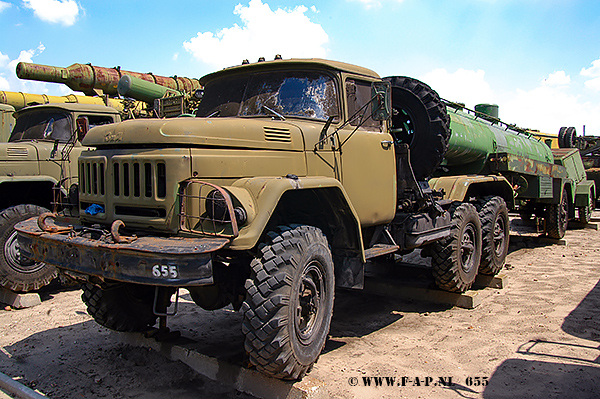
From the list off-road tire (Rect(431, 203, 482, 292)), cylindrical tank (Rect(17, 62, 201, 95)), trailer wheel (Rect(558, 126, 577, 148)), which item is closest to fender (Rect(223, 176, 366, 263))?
off-road tire (Rect(431, 203, 482, 292))

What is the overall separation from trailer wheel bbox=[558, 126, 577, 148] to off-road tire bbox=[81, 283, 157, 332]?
13.6 metres

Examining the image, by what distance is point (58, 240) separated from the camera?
11.4 feet

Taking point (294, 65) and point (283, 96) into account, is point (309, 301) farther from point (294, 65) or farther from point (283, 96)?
point (294, 65)

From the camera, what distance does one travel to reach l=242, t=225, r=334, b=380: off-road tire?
332 cm

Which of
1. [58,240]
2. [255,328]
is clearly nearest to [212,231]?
[255,328]

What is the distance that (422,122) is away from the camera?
20.1 ft

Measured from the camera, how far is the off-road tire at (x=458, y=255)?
20.4ft

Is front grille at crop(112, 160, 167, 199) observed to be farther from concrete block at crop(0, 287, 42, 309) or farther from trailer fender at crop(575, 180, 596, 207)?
trailer fender at crop(575, 180, 596, 207)

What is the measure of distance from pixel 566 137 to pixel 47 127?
13603 mm

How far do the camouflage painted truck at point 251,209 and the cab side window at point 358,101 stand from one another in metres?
0.02

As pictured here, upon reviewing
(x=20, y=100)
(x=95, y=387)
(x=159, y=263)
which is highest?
(x=20, y=100)

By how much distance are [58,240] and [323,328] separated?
80.8 inches

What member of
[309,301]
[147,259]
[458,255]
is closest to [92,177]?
[147,259]

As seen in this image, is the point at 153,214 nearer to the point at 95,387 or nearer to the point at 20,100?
the point at 95,387
